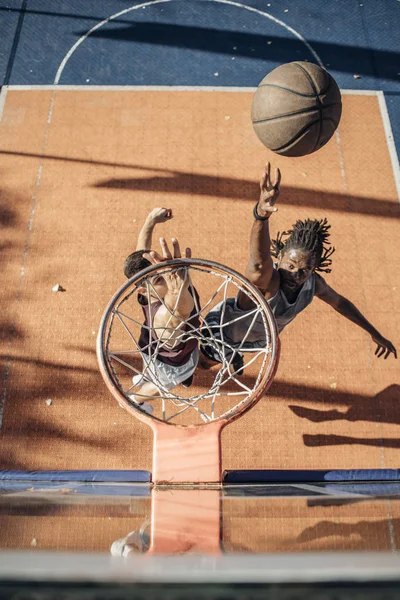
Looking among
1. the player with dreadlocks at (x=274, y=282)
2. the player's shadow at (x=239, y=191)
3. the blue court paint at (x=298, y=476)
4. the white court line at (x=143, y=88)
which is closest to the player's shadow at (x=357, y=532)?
the blue court paint at (x=298, y=476)

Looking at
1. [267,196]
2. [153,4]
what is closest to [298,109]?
[267,196]

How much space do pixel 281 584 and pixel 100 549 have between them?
3.46ft

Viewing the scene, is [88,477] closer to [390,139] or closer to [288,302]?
[288,302]

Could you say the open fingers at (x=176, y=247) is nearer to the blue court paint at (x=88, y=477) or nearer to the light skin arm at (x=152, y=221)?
the light skin arm at (x=152, y=221)

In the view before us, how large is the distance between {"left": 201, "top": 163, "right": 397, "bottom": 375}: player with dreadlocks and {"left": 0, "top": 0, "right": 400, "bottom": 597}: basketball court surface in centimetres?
94

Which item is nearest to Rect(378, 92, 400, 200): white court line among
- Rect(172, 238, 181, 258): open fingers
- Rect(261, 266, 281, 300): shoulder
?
Rect(261, 266, 281, 300): shoulder

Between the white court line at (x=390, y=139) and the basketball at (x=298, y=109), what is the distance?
212 cm

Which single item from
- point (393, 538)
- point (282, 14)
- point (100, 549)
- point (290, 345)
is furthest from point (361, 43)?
point (100, 549)

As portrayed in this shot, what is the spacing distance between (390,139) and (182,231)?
111 inches

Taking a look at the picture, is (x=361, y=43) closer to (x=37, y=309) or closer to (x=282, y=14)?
(x=282, y=14)

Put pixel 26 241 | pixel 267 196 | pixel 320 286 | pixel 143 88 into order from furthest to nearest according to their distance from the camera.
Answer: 1. pixel 143 88
2. pixel 26 241
3. pixel 320 286
4. pixel 267 196

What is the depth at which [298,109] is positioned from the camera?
452cm

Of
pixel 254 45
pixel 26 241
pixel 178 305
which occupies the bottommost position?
pixel 178 305

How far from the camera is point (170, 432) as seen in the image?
3.87m
